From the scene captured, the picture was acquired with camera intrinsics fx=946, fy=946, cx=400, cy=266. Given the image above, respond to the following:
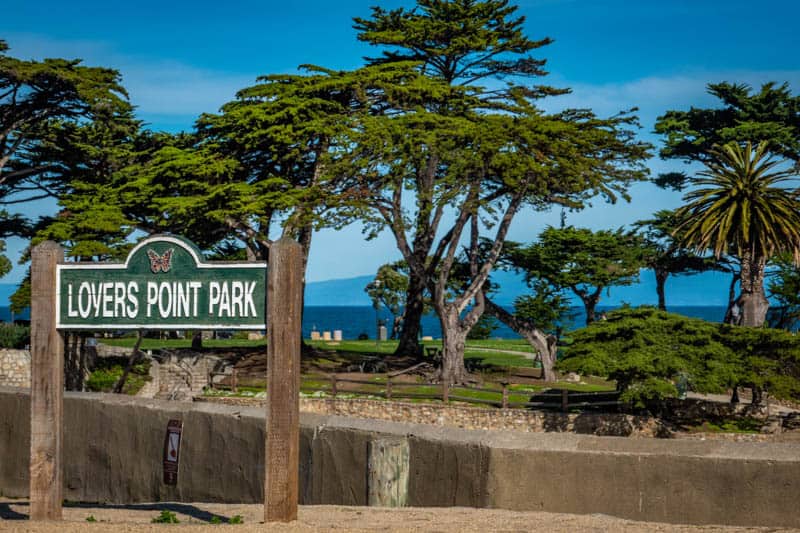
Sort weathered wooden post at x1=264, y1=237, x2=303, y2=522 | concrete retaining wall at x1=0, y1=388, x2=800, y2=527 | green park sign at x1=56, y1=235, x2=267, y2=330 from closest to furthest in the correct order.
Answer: weathered wooden post at x1=264, y1=237, x2=303, y2=522
green park sign at x1=56, y1=235, x2=267, y2=330
concrete retaining wall at x1=0, y1=388, x2=800, y2=527

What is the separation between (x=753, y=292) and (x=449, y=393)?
45.5ft

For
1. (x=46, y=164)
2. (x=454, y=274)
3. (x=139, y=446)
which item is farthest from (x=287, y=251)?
(x=46, y=164)

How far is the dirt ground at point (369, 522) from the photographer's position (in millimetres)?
8250

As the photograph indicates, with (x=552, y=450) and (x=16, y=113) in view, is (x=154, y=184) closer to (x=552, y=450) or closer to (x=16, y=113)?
(x=16, y=113)

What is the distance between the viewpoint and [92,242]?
3794cm

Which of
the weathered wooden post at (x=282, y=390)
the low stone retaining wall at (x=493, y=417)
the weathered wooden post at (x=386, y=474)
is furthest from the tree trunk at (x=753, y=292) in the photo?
the weathered wooden post at (x=282, y=390)

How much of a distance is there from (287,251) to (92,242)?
3133 cm

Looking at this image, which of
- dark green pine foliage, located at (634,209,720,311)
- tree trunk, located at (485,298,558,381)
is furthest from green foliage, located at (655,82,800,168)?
tree trunk, located at (485,298,558,381)

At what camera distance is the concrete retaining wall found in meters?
9.02

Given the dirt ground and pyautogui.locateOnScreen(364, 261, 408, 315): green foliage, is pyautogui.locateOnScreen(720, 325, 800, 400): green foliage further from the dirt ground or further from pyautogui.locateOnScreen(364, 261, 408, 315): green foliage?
pyautogui.locateOnScreen(364, 261, 408, 315): green foliage

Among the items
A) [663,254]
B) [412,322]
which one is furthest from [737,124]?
[412,322]

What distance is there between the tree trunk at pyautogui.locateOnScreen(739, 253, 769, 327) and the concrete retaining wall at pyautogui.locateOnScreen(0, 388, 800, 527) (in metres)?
30.7

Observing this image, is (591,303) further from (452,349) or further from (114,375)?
(114,375)

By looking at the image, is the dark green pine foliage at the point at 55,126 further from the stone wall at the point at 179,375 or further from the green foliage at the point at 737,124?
the green foliage at the point at 737,124
